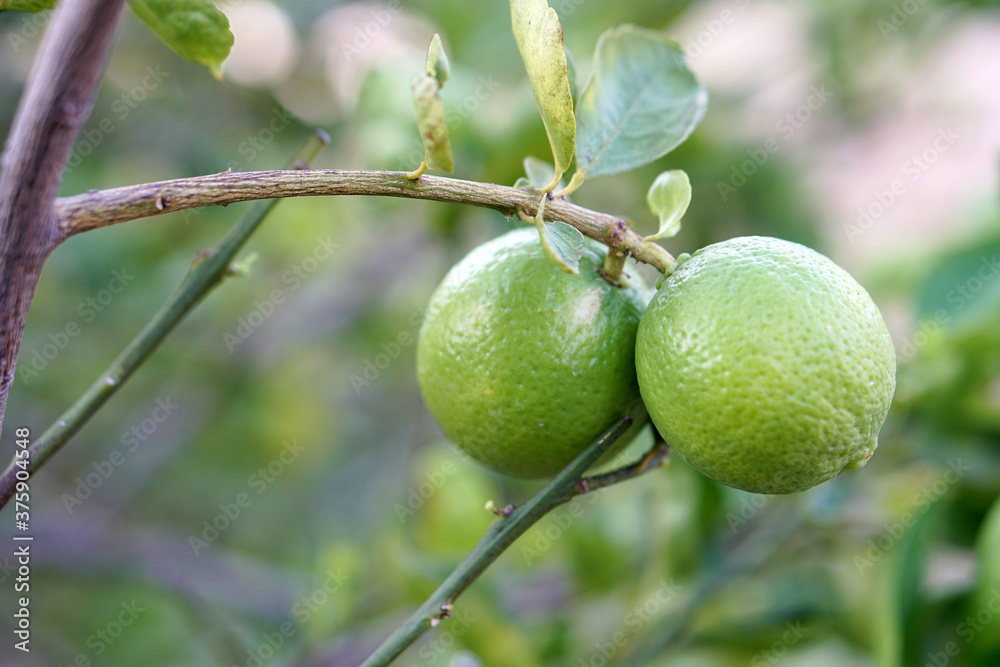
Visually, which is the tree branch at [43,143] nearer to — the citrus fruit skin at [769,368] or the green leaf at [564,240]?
the green leaf at [564,240]

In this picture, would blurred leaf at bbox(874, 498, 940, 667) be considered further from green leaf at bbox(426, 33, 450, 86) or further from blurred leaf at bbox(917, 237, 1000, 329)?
green leaf at bbox(426, 33, 450, 86)

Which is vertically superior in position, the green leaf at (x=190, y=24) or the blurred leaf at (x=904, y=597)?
the green leaf at (x=190, y=24)

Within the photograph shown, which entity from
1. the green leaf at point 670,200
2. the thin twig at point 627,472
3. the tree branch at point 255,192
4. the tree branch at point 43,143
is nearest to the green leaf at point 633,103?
the green leaf at point 670,200

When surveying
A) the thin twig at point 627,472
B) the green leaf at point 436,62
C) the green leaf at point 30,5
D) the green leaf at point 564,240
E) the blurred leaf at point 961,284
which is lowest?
the blurred leaf at point 961,284

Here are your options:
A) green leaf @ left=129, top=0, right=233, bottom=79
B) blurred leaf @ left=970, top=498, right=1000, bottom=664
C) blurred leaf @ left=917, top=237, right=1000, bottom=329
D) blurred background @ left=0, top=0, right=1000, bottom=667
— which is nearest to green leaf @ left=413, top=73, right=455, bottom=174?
A: green leaf @ left=129, top=0, right=233, bottom=79

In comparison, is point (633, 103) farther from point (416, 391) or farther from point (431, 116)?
point (416, 391)

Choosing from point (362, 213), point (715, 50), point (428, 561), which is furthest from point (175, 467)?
point (715, 50)
